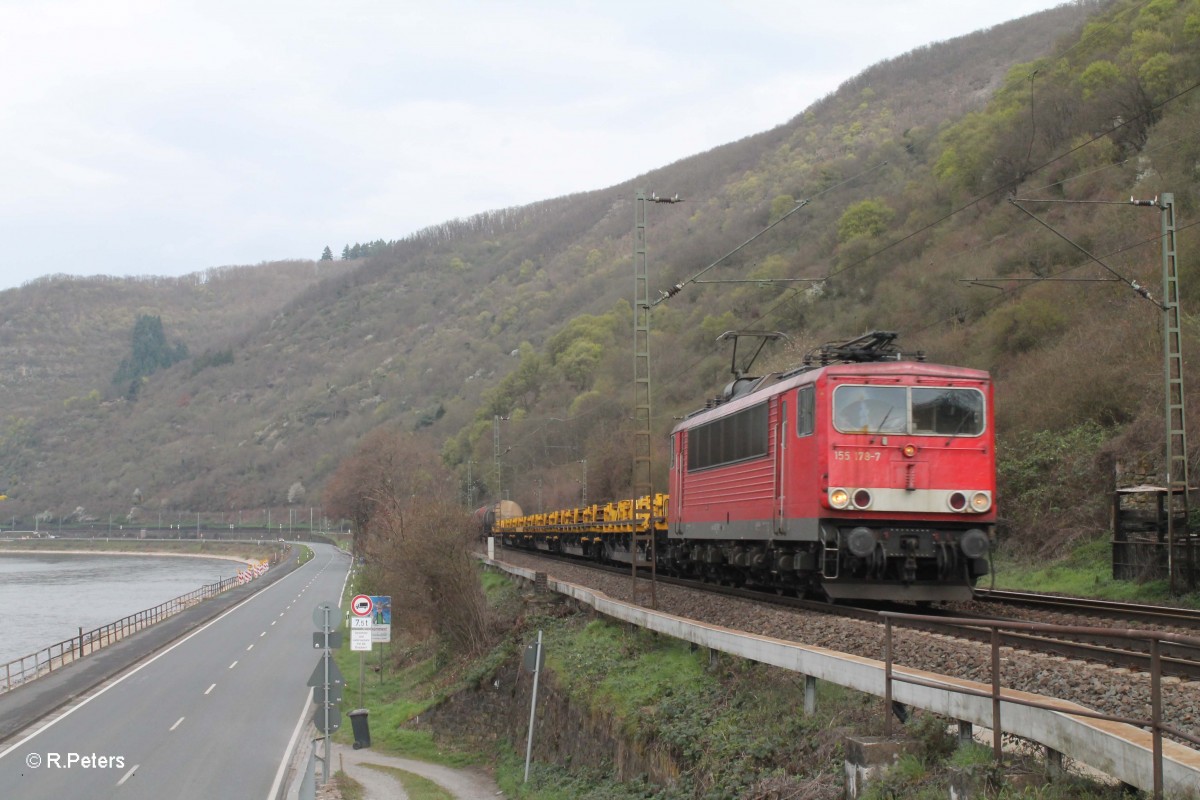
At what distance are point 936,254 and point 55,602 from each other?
76015 mm

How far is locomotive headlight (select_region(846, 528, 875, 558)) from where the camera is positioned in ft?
56.6

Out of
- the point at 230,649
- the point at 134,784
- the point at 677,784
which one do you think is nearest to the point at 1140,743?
the point at 677,784

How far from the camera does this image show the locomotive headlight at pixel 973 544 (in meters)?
17.5

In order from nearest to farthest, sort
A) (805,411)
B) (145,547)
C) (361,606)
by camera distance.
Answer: (805,411), (361,606), (145,547)

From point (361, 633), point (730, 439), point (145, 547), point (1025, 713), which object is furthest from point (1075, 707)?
point (145, 547)

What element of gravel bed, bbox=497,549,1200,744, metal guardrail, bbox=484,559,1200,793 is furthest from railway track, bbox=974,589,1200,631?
metal guardrail, bbox=484,559,1200,793

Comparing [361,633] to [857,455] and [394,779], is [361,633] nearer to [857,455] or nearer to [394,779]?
[394,779]

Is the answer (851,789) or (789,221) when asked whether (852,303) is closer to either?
(789,221)

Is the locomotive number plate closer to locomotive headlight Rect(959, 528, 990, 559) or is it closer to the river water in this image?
locomotive headlight Rect(959, 528, 990, 559)

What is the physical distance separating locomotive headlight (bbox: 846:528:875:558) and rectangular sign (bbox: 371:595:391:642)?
1830 centimetres

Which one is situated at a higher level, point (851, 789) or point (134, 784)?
point (851, 789)

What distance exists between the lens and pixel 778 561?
2005 centimetres

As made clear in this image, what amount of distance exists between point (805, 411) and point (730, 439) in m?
4.60

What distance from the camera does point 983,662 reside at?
11609 mm
